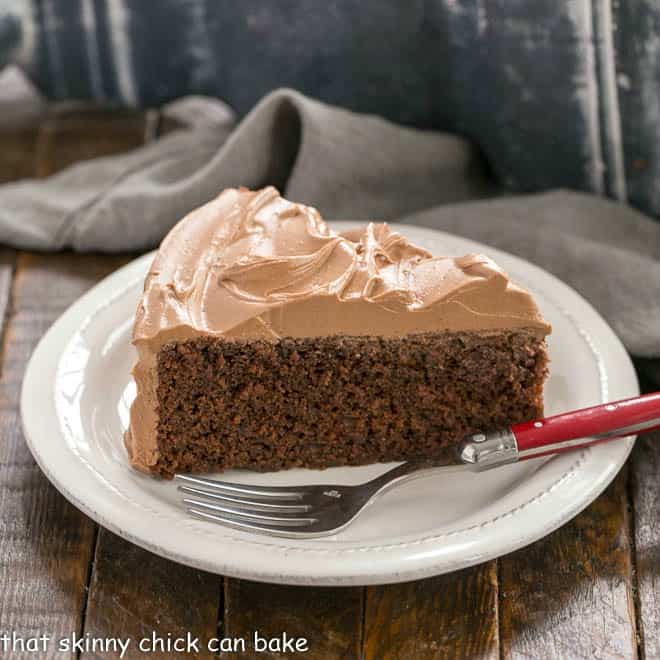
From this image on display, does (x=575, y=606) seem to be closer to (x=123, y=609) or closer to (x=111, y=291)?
(x=123, y=609)

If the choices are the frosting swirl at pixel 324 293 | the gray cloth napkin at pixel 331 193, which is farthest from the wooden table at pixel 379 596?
the gray cloth napkin at pixel 331 193

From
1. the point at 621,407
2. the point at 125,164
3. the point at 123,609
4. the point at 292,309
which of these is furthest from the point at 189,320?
the point at 125,164

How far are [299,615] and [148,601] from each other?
0.88ft

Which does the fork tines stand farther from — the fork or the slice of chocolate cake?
the slice of chocolate cake

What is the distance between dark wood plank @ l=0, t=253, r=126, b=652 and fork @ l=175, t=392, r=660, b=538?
241 millimetres

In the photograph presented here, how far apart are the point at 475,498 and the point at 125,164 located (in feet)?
5.34

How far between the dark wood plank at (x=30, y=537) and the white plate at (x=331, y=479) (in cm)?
13

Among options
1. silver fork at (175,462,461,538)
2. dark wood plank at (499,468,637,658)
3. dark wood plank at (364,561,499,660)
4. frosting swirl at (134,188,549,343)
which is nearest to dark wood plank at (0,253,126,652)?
silver fork at (175,462,461,538)

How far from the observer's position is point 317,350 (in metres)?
2.16

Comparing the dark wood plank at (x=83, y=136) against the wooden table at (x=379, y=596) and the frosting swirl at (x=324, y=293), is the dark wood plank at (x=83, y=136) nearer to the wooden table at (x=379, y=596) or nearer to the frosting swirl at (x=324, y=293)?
the frosting swirl at (x=324, y=293)

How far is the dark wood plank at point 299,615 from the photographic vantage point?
1920 mm

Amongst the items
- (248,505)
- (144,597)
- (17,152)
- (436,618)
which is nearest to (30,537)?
(144,597)

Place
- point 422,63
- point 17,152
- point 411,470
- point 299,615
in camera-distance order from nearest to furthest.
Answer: point 299,615 → point 411,470 → point 422,63 → point 17,152

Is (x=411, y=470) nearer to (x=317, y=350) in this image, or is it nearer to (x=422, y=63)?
(x=317, y=350)
